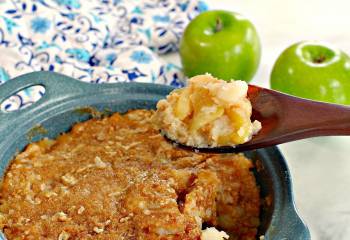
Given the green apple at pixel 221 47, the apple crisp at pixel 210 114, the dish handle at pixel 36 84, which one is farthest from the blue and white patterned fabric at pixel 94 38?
the apple crisp at pixel 210 114

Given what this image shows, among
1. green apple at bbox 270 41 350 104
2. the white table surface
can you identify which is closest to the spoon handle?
the white table surface

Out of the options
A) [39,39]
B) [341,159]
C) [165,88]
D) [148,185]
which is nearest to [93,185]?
[148,185]

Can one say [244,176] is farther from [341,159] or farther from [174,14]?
[174,14]

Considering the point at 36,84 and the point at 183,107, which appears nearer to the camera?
the point at 183,107

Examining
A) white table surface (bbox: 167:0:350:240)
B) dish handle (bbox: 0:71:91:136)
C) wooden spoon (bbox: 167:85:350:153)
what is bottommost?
white table surface (bbox: 167:0:350:240)

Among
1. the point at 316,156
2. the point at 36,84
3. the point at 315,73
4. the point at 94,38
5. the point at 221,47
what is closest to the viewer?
the point at 36,84

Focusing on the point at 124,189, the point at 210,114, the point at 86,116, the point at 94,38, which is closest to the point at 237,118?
the point at 210,114

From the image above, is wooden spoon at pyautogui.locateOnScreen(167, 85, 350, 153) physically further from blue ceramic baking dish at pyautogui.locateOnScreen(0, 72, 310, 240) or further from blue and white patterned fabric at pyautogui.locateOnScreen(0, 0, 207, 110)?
blue and white patterned fabric at pyautogui.locateOnScreen(0, 0, 207, 110)

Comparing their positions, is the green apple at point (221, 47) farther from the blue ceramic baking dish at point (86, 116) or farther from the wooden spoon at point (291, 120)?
the wooden spoon at point (291, 120)

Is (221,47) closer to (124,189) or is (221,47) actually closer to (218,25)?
(218,25)
